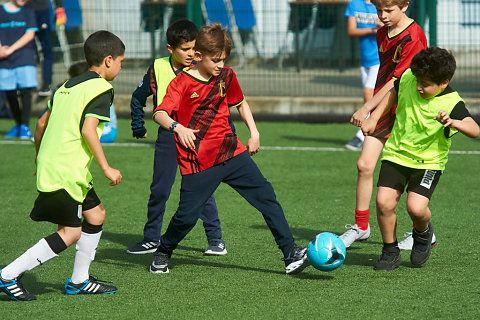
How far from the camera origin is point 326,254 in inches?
193

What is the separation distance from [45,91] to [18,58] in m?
2.05

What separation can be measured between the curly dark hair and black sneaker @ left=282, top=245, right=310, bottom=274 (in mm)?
1347

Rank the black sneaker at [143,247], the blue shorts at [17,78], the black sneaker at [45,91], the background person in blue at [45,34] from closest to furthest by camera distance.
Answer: the black sneaker at [143,247], the blue shorts at [17,78], the background person in blue at [45,34], the black sneaker at [45,91]

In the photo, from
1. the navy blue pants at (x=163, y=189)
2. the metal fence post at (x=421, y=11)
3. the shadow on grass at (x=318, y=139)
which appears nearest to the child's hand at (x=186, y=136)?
the navy blue pants at (x=163, y=189)

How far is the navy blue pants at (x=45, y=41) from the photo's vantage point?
12.2 meters

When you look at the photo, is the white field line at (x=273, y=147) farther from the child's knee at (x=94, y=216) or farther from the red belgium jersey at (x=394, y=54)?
the child's knee at (x=94, y=216)

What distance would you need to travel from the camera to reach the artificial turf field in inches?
173

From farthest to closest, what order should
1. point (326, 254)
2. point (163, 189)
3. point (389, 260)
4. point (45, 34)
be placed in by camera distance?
1. point (45, 34)
2. point (163, 189)
3. point (389, 260)
4. point (326, 254)

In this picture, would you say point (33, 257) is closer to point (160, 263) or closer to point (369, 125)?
point (160, 263)

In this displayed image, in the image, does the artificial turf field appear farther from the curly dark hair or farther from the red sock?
the curly dark hair

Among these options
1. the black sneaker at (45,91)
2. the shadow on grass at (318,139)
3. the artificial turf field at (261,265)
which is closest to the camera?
the artificial turf field at (261,265)

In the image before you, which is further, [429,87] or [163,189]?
[163,189]

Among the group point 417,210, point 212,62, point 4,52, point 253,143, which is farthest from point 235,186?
point 4,52

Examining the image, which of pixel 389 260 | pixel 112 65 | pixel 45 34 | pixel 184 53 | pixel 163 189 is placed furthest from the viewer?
pixel 45 34
